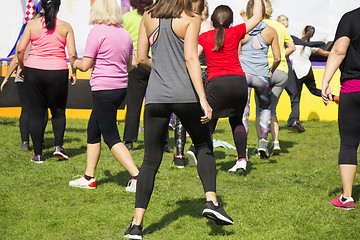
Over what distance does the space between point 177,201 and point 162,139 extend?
1.25 m

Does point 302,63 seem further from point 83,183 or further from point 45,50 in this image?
point 83,183

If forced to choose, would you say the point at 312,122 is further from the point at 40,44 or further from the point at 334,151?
the point at 40,44

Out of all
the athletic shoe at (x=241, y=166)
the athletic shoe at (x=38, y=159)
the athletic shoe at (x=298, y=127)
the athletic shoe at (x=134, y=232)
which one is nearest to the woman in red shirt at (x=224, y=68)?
the athletic shoe at (x=241, y=166)

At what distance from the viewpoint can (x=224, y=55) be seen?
5.74 m

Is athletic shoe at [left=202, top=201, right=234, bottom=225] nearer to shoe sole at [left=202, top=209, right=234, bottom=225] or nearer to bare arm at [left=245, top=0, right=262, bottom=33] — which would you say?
shoe sole at [left=202, top=209, right=234, bottom=225]

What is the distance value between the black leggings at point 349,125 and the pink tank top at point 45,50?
12.1 feet

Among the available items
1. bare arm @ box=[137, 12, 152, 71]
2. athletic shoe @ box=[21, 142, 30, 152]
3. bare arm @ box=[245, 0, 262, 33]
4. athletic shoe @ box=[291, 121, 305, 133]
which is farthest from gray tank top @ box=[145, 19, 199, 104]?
athletic shoe @ box=[291, 121, 305, 133]

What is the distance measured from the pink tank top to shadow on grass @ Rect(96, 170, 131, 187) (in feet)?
5.25

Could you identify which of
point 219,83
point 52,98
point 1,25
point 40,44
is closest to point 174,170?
point 219,83

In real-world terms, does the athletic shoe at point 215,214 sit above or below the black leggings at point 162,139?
below

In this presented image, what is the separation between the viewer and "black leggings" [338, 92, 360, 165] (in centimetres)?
469

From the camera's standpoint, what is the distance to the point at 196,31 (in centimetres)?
369

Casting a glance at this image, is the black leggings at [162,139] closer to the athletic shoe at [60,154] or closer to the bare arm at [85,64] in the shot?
the bare arm at [85,64]

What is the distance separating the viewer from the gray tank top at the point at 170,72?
3713 mm
